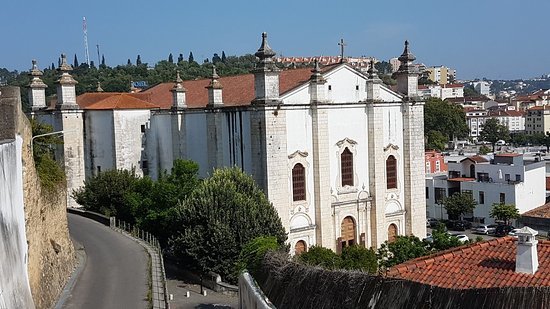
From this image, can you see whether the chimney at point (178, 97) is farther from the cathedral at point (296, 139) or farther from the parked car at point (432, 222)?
the parked car at point (432, 222)

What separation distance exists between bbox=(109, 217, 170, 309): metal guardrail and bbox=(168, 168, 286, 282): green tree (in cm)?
160

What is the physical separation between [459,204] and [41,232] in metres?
36.6

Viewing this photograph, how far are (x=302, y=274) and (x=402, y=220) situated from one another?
2696 centimetres

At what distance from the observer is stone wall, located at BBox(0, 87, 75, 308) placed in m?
16.6

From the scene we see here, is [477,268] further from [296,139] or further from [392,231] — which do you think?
[392,231]

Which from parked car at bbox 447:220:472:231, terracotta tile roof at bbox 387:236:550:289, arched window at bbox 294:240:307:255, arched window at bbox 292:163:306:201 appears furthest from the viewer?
parked car at bbox 447:220:472:231

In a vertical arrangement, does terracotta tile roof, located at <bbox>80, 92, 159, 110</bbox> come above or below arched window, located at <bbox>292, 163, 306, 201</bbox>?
above

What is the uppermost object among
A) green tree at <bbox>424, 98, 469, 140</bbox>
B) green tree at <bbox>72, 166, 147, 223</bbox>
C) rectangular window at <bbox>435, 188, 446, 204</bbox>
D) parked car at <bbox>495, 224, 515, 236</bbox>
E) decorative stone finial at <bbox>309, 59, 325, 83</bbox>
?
decorative stone finial at <bbox>309, 59, 325, 83</bbox>

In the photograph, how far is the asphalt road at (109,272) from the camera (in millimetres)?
20047

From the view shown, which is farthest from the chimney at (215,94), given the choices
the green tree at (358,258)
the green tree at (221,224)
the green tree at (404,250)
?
the green tree at (404,250)

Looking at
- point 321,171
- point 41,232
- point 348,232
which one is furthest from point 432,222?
point 41,232

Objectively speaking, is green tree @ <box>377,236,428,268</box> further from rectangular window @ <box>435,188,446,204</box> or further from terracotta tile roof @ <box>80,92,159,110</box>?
rectangular window @ <box>435,188,446,204</box>

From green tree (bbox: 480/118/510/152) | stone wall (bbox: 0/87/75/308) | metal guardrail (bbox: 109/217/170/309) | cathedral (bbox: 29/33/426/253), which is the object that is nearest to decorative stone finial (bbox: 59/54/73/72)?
cathedral (bbox: 29/33/426/253)

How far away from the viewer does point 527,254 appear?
1257 cm
